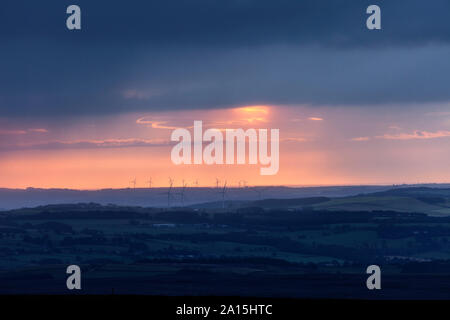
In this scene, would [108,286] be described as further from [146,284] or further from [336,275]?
[336,275]
